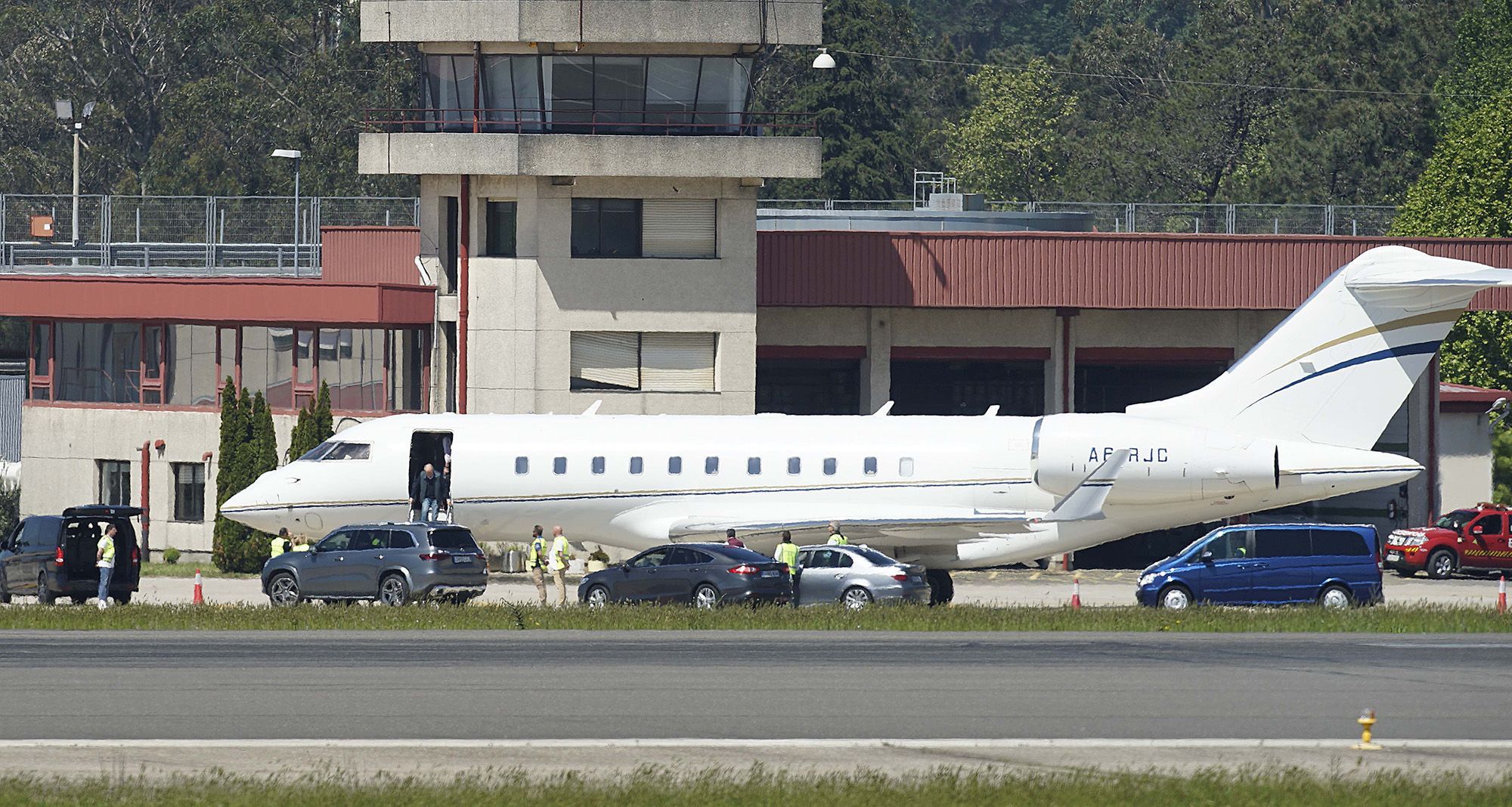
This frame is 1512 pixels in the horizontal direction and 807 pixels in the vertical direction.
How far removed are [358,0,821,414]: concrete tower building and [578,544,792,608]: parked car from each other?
12.4m

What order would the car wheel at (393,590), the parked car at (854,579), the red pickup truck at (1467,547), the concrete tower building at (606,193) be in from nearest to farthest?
the parked car at (854,579) < the car wheel at (393,590) < the concrete tower building at (606,193) < the red pickup truck at (1467,547)

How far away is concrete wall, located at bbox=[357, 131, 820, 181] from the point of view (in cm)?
4578

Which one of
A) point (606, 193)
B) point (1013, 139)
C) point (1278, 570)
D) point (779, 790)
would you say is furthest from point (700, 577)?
point (1013, 139)

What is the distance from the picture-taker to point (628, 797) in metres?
17.1

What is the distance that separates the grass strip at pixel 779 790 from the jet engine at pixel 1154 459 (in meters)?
20.4

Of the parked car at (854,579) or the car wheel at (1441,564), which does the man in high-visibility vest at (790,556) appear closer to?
the parked car at (854,579)

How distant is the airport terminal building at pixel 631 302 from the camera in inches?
1828

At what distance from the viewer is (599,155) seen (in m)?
45.9

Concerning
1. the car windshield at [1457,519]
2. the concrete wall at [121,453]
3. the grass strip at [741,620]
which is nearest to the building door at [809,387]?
Result: the concrete wall at [121,453]

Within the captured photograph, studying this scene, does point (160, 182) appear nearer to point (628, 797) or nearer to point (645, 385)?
point (645, 385)

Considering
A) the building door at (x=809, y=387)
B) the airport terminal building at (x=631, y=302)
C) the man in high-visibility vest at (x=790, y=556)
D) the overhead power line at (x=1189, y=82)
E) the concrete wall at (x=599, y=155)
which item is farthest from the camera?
the overhead power line at (x=1189, y=82)

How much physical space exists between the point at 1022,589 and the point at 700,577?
453 inches

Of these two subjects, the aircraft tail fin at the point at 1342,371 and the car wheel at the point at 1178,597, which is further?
the aircraft tail fin at the point at 1342,371

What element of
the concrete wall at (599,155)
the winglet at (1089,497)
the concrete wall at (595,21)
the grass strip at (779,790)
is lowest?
the grass strip at (779,790)
